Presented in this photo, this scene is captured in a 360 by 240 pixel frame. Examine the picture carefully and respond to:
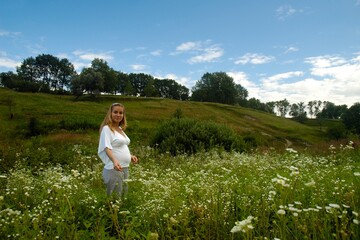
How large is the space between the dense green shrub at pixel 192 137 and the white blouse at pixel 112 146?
406 inches

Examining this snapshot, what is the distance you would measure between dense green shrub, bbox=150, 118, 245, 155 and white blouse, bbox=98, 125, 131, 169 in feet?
33.9

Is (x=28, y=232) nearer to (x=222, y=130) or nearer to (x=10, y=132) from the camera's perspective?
(x=222, y=130)

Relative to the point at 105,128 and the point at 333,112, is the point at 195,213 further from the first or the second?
the point at 333,112

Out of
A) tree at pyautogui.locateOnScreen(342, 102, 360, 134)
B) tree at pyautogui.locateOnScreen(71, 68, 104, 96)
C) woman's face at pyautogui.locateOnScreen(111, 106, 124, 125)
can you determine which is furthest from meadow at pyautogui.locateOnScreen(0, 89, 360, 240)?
tree at pyautogui.locateOnScreen(342, 102, 360, 134)

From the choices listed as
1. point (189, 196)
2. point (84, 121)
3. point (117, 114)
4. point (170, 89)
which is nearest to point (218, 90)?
point (170, 89)

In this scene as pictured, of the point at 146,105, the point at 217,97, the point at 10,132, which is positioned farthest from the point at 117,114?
the point at 217,97

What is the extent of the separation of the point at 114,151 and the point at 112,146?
11 centimetres

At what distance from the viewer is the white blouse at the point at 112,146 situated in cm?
601

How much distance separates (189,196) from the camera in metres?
4.73

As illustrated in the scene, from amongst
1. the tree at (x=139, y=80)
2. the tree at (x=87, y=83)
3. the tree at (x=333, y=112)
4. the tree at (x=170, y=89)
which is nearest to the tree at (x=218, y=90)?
the tree at (x=170, y=89)

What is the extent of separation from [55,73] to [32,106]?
67885 millimetres

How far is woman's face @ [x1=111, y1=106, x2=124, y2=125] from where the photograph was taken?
646cm

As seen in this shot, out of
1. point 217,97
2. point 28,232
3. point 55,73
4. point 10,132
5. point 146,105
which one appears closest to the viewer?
point 28,232

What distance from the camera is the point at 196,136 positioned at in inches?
721
